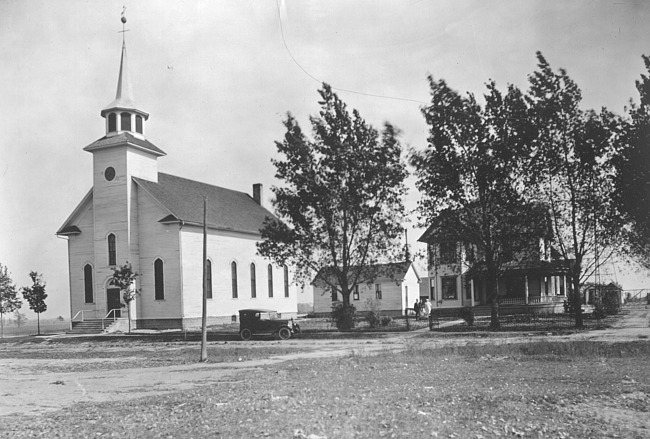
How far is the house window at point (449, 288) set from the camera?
5641 cm

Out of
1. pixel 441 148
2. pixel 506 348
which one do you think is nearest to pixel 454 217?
pixel 441 148

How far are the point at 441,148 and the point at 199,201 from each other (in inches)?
940

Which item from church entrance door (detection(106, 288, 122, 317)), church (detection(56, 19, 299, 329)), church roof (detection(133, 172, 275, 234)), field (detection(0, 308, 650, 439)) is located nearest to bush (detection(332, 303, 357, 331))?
church (detection(56, 19, 299, 329))

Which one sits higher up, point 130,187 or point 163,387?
point 130,187

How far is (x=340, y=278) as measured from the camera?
37719 mm

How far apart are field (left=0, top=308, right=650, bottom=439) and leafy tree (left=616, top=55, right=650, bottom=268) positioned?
9750 mm

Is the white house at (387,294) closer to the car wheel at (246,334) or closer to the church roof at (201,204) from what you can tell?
the church roof at (201,204)

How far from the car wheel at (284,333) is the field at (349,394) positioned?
960 centimetres

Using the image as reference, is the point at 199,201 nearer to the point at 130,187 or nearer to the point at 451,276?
the point at 130,187

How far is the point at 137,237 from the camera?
45781mm

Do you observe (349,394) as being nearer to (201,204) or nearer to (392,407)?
(392,407)

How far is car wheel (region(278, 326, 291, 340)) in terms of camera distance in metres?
33.8

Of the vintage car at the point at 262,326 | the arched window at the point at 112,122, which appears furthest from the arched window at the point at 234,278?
the vintage car at the point at 262,326

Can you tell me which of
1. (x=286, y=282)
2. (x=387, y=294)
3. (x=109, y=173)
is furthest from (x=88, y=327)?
(x=387, y=294)
